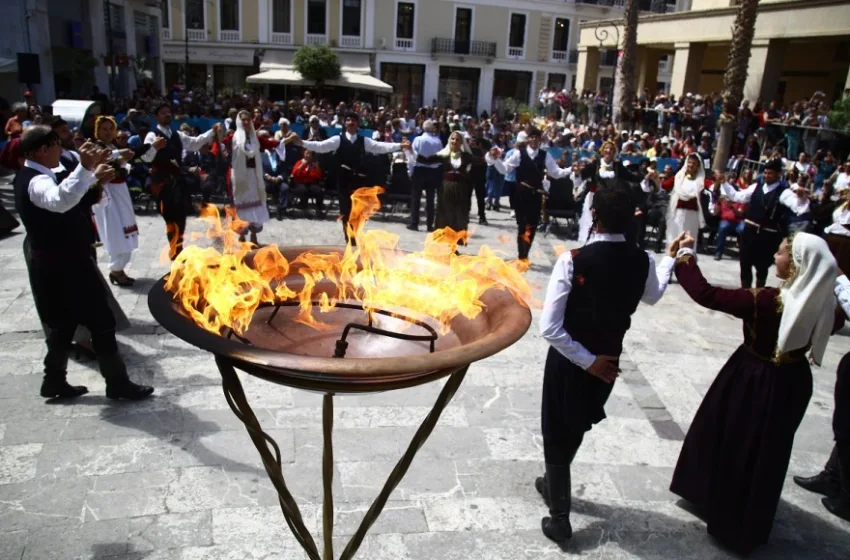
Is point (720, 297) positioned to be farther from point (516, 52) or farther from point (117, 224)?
point (516, 52)

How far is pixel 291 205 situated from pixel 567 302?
898 centimetres

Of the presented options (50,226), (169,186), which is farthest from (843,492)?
(169,186)

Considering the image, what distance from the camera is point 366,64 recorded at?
3578 cm

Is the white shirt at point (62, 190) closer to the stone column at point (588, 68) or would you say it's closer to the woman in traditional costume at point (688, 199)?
the woman in traditional costume at point (688, 199)

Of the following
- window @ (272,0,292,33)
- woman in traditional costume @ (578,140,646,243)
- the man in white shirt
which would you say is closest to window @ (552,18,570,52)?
window @ (272,0,292,33)

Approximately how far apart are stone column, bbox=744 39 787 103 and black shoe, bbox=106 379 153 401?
65.6ft

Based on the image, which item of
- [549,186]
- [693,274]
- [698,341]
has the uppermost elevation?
[693,274]

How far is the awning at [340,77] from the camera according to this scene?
2703 cm

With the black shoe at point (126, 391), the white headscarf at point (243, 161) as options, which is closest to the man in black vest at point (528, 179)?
the white headscarf at point (243, 161)

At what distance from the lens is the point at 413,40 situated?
121 feet

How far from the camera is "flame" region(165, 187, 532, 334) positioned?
2.46m

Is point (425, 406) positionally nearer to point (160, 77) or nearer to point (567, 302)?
point (567, 302)

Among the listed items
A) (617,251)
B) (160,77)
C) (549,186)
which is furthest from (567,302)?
(160,77)

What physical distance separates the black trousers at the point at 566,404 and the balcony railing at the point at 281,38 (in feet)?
117
